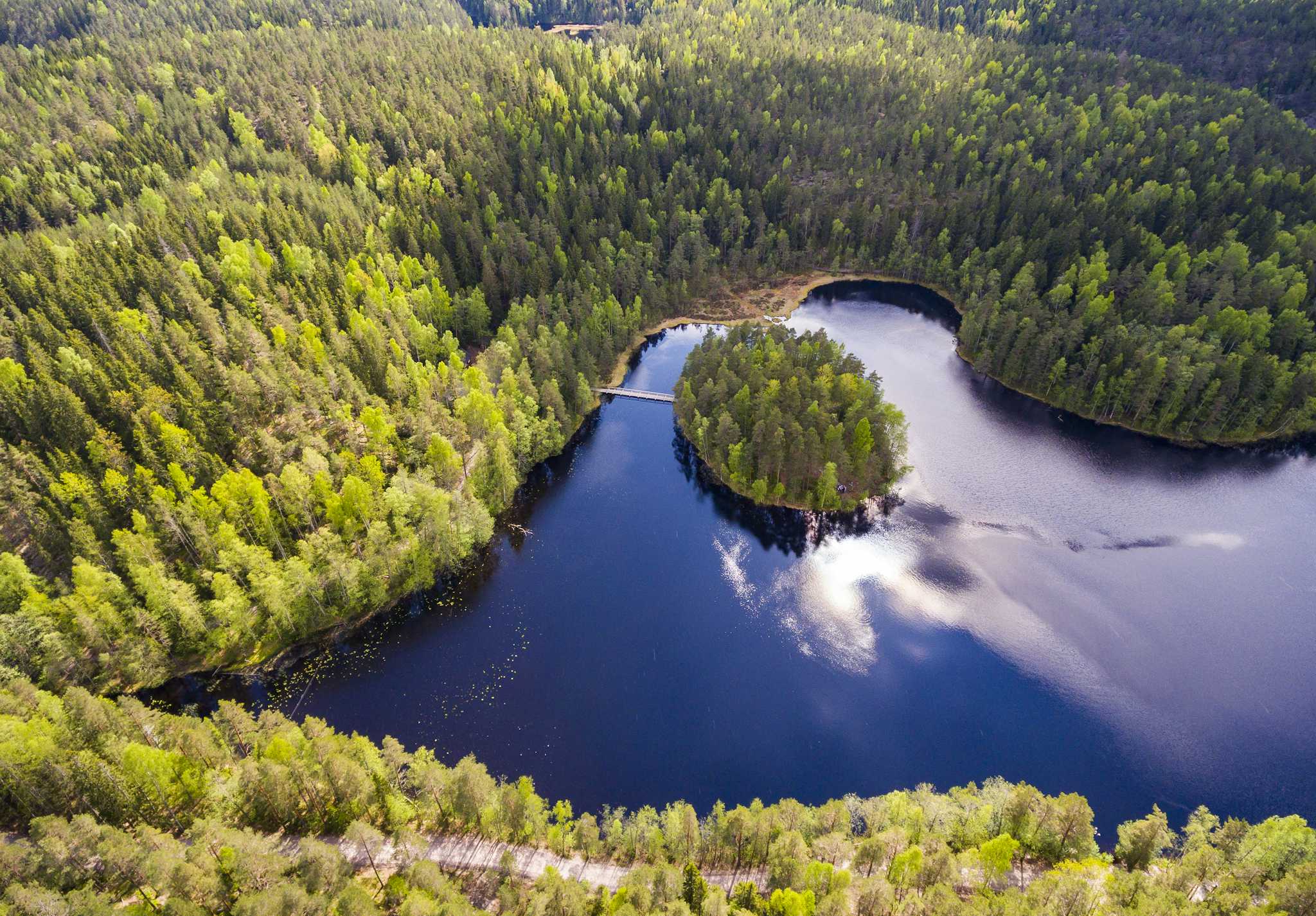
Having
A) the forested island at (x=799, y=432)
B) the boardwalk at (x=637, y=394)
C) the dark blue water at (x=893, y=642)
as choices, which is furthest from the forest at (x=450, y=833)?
the boardwalk at (x=637, y=394)

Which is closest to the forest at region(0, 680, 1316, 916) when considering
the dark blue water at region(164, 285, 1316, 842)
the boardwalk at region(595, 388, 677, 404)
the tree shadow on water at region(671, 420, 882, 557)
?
the dark blue water at region(164, 285, 1316, 842)

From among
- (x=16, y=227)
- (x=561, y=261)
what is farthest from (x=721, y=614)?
(x=16, y=227)

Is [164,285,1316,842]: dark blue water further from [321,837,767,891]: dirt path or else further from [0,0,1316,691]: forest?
[0,0,1316,691]: forest

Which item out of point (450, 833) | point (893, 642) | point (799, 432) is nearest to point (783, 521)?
point (799, 432)

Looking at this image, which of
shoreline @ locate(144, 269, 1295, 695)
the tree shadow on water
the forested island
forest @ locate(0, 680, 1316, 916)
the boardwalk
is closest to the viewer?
forest @ locate(0, 680, 1316, 916)

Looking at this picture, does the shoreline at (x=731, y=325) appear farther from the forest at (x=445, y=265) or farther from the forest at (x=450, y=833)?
the forest at (x=450, y=833)

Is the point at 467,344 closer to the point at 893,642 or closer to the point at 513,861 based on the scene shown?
the point at 893,642

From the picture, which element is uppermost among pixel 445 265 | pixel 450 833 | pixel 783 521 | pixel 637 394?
pixel 445 265
